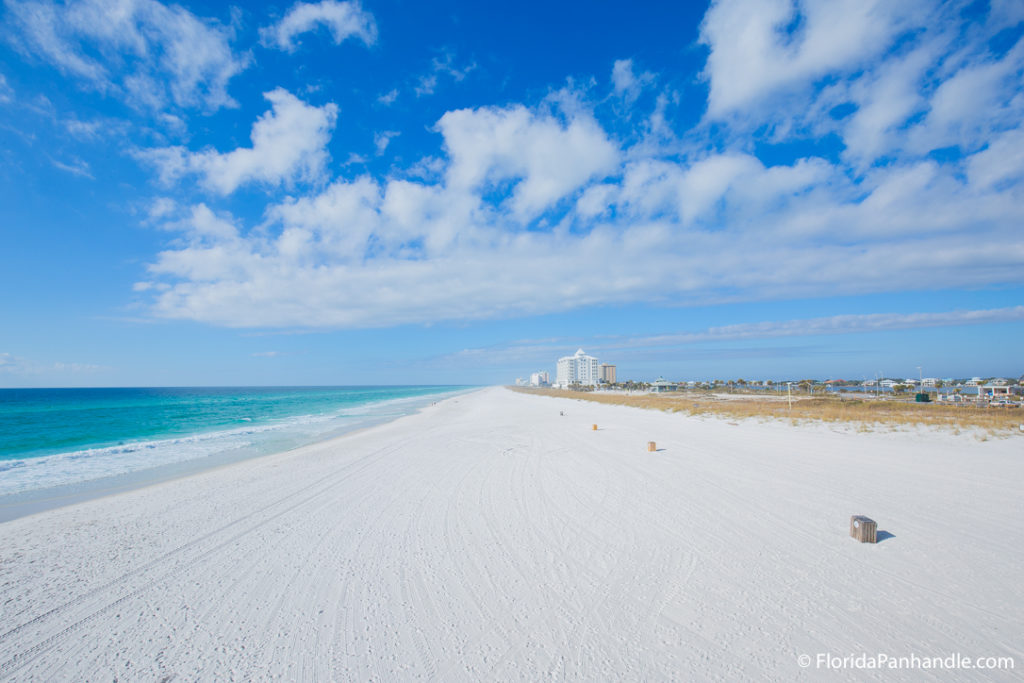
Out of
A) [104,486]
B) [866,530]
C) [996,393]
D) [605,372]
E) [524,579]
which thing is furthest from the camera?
[605,372]

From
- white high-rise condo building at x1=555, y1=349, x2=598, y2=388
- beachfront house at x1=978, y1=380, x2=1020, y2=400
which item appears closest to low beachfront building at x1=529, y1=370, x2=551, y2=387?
white high-rise condo building at x1=555, y1=349, x2=598, y2=388

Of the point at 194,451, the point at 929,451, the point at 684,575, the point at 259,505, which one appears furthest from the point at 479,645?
the point at 194,451

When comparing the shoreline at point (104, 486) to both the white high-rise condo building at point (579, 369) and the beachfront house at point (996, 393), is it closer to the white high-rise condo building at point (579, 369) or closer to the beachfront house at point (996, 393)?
the beachfront house at point (996, 393)

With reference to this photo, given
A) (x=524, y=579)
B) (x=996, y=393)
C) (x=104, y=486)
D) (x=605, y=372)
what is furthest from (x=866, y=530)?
(x=605, y=372)

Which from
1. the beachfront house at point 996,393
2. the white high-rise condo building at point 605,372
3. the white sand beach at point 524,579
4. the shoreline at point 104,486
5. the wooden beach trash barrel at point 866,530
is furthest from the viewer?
the white high-rise condo building at point 605,372

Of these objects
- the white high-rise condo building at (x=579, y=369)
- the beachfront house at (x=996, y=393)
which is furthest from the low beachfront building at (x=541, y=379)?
the beachfront house at (x=996, y=393)

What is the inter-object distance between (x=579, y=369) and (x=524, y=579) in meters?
162

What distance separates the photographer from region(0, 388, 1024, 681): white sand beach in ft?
10.7

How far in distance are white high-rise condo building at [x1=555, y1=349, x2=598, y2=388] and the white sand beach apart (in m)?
154

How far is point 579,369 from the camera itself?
538ft

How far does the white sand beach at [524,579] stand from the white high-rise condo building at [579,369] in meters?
154

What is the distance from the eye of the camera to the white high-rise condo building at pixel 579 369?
6363 inches

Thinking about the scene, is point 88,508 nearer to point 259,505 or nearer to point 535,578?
point 259,505

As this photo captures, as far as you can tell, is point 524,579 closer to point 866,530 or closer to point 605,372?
point 866,530
